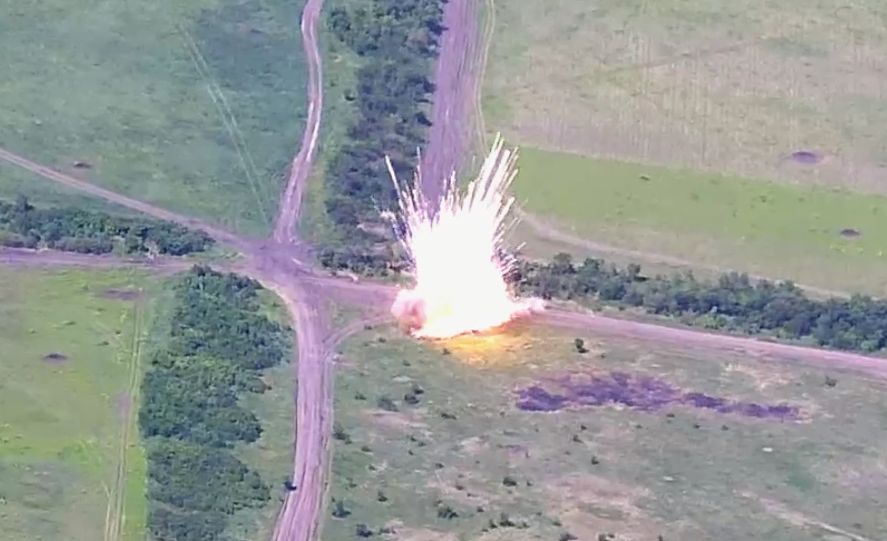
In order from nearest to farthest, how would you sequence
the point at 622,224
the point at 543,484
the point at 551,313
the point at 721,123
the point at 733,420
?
the point at 543,484 → the point at 733,420 → the point at 551,313 → the point at 622,224 → the point at 721,123

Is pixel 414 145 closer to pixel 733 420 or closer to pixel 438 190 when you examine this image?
pixel 438 190

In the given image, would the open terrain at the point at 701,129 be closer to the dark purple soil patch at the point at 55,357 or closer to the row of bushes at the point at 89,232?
the row of bushes at the point at 89,232

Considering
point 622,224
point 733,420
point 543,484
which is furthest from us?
point 622,224

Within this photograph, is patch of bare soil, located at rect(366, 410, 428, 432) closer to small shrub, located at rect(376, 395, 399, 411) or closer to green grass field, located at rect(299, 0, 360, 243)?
small shrub, located at rect(376, 395, 399, 411)

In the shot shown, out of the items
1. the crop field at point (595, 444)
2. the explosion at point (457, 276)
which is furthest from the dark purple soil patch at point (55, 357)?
the explosion at point (457, 276)

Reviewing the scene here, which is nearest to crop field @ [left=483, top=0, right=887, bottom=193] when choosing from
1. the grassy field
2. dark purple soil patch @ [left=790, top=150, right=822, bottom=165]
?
dark purple soil patch @ [left=790, top=150, right=822, bottom=165]

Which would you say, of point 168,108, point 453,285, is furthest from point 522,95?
point 453,285

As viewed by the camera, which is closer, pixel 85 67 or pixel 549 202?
pixel 549 202

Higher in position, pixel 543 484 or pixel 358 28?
pixel 358 28
